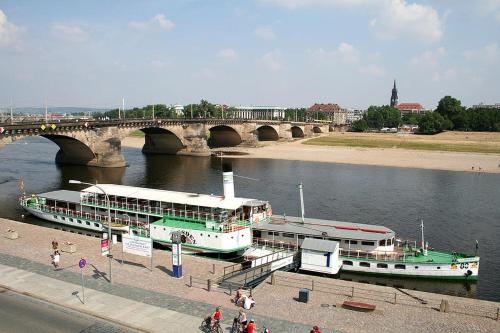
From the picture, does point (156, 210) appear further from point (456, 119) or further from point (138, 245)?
point (456, 119)

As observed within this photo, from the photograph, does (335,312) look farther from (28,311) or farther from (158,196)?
(158,196)

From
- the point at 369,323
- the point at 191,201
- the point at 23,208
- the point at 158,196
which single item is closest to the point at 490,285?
the point at 369,323

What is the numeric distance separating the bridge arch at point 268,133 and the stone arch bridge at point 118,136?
55.5 feet

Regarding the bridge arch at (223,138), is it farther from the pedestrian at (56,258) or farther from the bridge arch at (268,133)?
the pedestrian at (56,258)

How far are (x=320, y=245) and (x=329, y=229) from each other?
4538mm

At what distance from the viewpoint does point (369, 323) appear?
22.6 metres

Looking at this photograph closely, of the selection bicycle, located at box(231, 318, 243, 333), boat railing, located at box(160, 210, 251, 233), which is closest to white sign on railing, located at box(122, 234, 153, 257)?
boat railing, located at box(160, 210, 251, 233)

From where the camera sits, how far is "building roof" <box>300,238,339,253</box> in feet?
109

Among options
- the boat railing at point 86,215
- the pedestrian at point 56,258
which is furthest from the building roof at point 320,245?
the pedestrian at point 56,258

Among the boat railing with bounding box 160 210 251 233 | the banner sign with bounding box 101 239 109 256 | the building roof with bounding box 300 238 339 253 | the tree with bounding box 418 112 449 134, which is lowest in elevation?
the building roof with bounding box 300 238 339 253

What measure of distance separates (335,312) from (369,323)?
199 centimetres

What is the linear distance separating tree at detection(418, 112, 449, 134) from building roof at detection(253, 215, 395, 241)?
14695 cm

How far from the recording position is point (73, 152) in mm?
95625

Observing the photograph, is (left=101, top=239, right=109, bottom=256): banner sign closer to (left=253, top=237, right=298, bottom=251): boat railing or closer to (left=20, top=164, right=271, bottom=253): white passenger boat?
(left=20, top=164, right=271, bottom=253): white passenger boat
